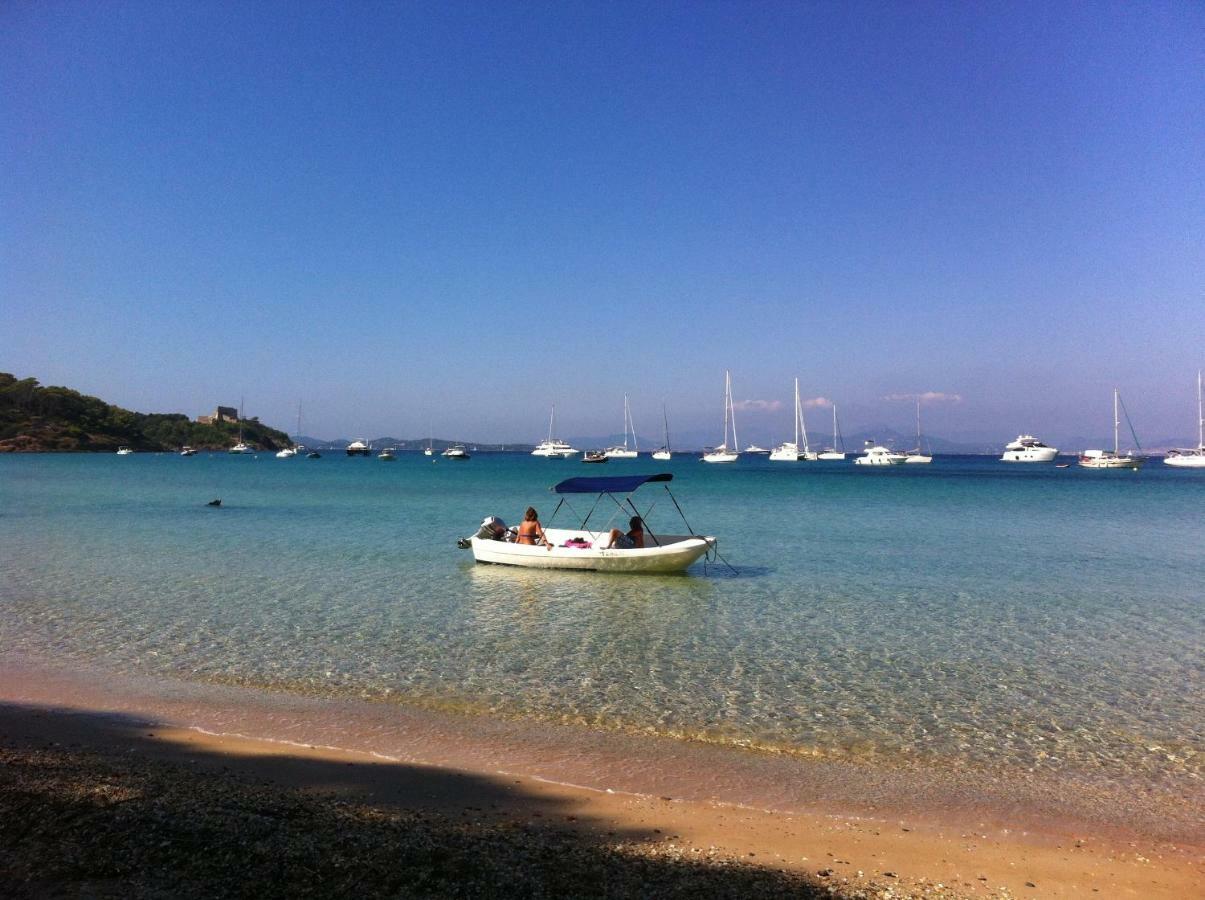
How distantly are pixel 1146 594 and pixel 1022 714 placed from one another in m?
11.2

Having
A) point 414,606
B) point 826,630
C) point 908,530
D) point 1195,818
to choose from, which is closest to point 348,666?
point 414,606

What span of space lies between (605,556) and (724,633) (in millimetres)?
6474

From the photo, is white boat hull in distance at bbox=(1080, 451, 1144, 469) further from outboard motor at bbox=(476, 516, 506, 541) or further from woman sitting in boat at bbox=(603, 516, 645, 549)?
Result: outboard motor at bbox=(476, 516, 506, 541)

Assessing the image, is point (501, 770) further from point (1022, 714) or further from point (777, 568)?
point (777, 568)

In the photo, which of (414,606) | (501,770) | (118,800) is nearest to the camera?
(118,800)

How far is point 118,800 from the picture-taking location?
630cm

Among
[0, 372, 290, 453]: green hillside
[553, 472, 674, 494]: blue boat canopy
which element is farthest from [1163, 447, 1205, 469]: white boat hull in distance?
[0, 372, 290, 453]: green hillside

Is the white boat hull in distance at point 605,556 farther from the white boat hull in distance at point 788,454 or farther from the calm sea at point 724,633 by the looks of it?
the white boat hull in distance at point 788,454

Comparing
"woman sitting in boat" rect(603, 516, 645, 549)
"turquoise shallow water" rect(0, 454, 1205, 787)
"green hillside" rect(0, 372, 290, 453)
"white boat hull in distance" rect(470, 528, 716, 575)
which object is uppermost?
"green hillside" rect(0, 372, 290, 453)

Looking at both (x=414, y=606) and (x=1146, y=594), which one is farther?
(x=1146, y=594)

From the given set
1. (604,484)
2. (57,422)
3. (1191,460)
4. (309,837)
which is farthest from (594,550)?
(57,422)

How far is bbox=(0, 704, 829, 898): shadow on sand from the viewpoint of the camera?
5.09 metres

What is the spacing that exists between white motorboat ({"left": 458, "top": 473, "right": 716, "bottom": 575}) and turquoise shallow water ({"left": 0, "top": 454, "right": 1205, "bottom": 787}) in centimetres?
39

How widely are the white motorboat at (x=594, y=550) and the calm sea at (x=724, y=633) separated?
0.52 m
